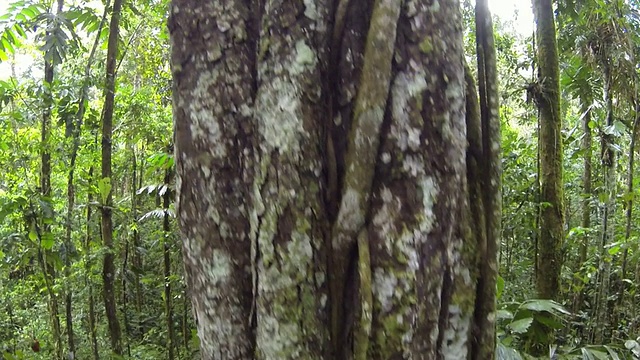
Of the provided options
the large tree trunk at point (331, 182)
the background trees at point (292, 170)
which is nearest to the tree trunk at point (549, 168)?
the background trees at point (292, 170)

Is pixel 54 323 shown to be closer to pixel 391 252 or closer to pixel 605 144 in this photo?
pixel 391 252

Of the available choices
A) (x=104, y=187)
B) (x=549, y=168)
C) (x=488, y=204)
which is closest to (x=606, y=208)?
(x=549, y=168)

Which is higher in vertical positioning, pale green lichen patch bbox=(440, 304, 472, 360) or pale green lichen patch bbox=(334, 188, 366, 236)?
pale green lichen patch bbox=(334, 188, 366, 236)

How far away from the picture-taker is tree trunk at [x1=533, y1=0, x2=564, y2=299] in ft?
10.6

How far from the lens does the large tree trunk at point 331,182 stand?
1170 mm

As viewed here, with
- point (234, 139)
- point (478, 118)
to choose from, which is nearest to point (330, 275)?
point (234, 139)

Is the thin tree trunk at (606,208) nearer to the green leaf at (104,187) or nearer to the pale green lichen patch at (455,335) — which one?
the pale green lichen patch at (455,335)

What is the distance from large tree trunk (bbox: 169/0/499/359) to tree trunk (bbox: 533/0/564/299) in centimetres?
216

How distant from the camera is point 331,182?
47.9 inches

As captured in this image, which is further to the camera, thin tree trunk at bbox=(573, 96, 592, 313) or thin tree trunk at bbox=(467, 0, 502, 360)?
thin tree trunk at bbox=(573, 96, 592, 313)

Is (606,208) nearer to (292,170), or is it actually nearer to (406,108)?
(406,108)

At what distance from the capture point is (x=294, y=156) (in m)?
1.19

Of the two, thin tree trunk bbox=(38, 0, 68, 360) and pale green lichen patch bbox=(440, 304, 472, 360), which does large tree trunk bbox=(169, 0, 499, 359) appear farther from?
thin tree trunk bbox=(38, 0, 68, 360)

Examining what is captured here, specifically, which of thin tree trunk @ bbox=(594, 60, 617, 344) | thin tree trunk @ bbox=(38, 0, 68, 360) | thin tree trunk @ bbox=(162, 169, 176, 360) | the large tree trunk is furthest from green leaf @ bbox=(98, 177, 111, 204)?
thin tree trunk @ bbox=(594, 60, 617, 344)
